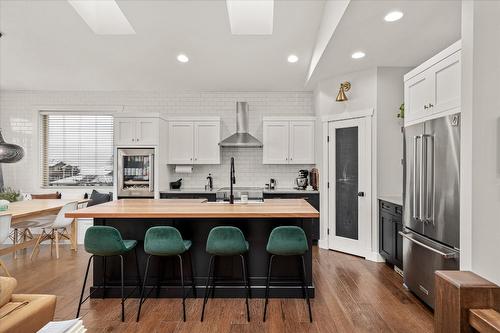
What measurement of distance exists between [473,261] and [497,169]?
458 millimetres

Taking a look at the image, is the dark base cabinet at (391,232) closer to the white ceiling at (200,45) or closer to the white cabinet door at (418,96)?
the white cabinet door at (418,96)

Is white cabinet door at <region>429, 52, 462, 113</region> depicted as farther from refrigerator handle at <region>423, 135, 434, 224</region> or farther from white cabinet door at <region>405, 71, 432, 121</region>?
refrigerator handle at <region>423, 135, 434, 224</region>

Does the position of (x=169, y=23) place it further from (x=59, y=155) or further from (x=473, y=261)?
(x=473, y=261)

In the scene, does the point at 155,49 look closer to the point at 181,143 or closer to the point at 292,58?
the point at 181,143

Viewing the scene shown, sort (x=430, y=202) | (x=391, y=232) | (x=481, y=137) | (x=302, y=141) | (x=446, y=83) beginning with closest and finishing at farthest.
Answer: (x=481, y=137) < (x=446, y=83) < (x=430, y=202) < (x=391, y=232) < (x=302, y=141)

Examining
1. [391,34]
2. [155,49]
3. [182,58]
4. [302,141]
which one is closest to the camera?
[391,34]

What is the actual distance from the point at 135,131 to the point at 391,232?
457 cm

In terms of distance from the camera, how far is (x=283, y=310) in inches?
110

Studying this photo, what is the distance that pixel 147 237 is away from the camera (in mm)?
2729

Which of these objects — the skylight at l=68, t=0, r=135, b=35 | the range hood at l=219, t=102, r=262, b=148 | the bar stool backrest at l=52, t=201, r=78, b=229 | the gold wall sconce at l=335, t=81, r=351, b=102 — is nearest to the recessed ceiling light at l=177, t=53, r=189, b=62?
the skylight at l=68, t=0, r=135, b=35

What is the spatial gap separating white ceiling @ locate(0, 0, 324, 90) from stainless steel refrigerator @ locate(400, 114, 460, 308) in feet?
7.84

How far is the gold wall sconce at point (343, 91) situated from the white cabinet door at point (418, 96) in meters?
1.19

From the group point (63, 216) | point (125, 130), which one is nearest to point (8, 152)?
point (63, 216)

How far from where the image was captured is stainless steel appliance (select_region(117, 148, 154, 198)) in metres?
5.24
